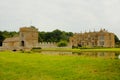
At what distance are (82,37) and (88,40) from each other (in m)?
3.06

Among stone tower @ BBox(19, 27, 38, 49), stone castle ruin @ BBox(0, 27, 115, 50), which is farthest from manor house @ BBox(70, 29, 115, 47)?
stone tower @ BBox(19, 27, 38, 49)

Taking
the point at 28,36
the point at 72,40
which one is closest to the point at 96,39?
the point at 72,40

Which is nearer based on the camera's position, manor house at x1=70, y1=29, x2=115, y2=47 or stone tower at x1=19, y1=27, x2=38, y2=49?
stone tower at x1=19, y1=27, x2=38, y2=49

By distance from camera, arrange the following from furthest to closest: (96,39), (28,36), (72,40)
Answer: (72,40)
(96,39)
(28,36)

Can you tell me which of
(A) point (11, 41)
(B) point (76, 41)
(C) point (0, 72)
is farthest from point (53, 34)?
(C) point (0, 72)

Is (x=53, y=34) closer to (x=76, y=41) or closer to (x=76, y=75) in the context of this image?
(x=76, y=41)

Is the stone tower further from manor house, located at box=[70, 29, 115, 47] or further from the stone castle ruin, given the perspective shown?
manor house, located at box=[70, 29, 115, 47]

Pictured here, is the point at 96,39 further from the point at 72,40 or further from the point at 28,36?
the point at 28,36

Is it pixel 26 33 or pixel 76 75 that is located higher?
pixel 26 33

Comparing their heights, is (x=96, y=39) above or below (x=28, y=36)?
below

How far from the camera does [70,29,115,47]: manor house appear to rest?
92438mm

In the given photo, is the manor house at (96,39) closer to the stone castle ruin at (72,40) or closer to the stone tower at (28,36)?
the stone castle ruin at (72,40)

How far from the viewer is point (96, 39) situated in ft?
310

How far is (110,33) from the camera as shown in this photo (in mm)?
93000
